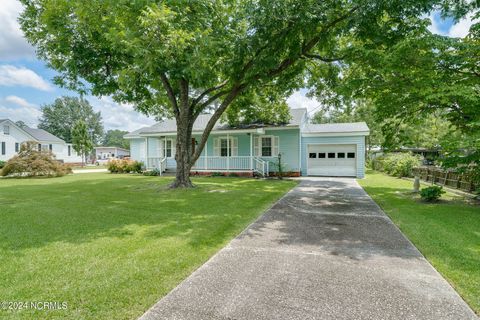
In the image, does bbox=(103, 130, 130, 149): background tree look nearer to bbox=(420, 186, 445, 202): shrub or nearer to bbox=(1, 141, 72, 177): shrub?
bbox=(1, 141, 72, 177): shrub

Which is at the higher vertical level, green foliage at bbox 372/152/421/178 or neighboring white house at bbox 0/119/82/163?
neighboring white house at bbox 0/119/82/163

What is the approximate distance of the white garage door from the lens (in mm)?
18109

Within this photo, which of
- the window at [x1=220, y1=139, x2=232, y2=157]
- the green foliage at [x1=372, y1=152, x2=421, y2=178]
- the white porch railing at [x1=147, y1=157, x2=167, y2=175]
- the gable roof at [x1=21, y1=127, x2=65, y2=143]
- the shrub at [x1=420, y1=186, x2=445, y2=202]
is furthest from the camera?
the gable roof at [x1=21, y1=127, x2=65, y2=143]

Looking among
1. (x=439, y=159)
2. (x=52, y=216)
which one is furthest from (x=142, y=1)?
(x=439, y=159)

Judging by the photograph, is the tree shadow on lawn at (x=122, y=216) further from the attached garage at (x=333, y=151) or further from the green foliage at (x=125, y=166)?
the green foliage at (x=125, y=166)

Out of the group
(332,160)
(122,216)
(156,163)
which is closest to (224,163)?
(156,163)

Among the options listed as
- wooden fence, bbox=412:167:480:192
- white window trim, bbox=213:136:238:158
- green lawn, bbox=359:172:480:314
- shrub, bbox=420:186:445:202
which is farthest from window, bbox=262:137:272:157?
shrub, bbox=420:186:445:202

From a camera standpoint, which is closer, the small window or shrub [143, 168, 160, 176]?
shrub [143, 168, 160, 176]

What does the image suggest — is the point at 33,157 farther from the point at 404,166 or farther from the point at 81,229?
the point at 404,166

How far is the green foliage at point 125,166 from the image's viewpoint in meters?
21.4

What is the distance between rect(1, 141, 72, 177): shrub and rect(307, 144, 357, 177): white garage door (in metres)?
18.3

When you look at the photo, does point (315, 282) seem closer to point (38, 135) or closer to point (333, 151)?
point (333, 151)

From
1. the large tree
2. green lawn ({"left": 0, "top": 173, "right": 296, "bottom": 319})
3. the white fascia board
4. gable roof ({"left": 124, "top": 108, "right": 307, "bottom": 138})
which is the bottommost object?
green lawn ({"left": 0, "top": 173, "right": 296, "bottom": 319})

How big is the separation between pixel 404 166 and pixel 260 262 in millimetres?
16646
